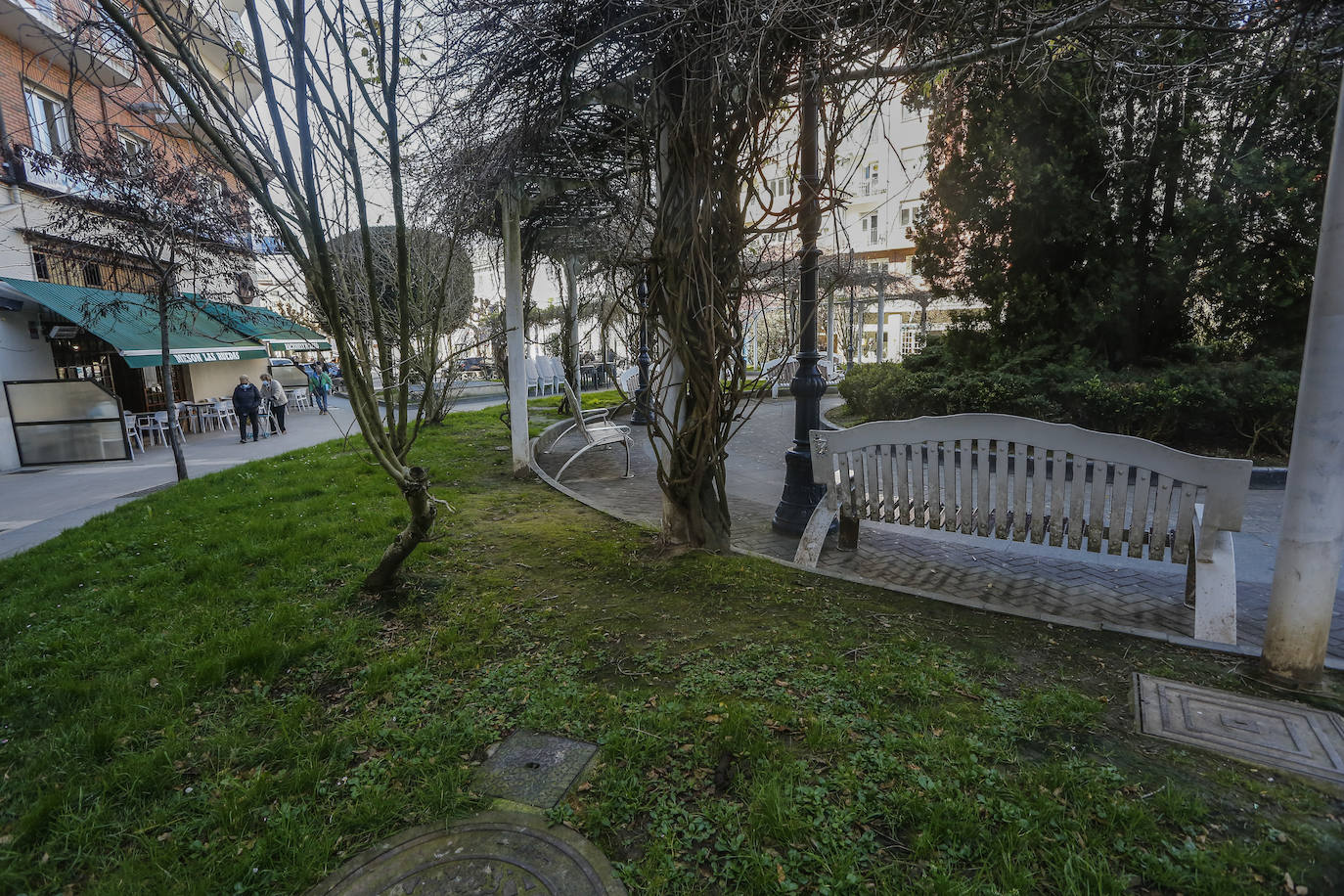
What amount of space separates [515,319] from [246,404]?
32.8ft

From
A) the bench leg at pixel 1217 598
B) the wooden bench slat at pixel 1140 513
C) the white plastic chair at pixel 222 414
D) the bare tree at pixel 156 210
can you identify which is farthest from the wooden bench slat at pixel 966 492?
the white plastic chair at pixel 222 414

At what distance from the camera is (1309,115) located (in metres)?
8.52

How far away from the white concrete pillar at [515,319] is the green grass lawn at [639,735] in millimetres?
3595

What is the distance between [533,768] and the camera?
7.75ft

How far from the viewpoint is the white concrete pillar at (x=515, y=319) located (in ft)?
23.7

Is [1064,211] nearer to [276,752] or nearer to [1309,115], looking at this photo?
[1309,115]

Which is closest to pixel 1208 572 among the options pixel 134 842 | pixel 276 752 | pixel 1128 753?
pixel 1128 753

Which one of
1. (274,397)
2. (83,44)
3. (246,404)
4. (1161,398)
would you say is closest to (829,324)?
(1161,398)

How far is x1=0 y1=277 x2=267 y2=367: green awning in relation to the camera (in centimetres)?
1109

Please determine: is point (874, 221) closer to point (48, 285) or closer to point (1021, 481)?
point (1021, 481)

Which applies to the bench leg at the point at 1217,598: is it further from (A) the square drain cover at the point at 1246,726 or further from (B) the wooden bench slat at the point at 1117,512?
(A) the square drain cover at the point at 1246,726

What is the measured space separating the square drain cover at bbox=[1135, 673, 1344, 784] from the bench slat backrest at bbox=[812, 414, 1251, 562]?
1.07m

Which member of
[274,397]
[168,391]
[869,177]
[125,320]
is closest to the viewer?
[869,177]

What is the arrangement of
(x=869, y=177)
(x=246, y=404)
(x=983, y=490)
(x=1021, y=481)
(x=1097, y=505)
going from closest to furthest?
(x=1097, y=505) → (x=1021, y=481) → (x=983, y=490) → (x=869, y=177) → (x=246, y=404)
